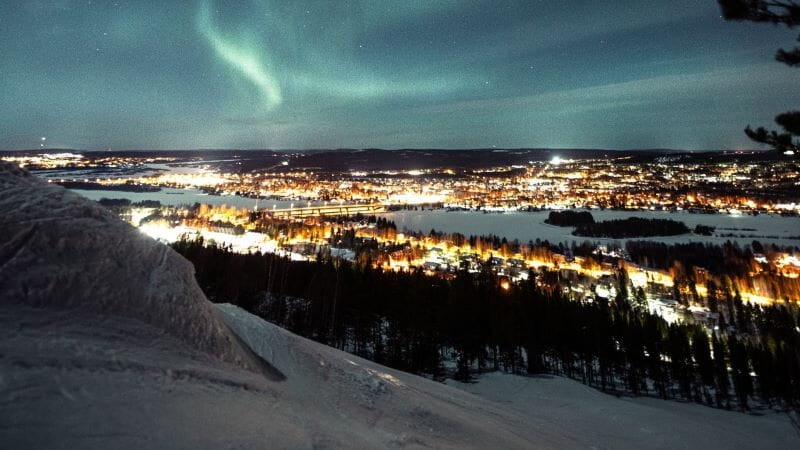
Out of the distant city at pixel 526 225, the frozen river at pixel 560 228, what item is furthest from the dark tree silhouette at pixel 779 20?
the frozen river at pixel 560 228

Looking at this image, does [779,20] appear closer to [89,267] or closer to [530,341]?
[89,267]

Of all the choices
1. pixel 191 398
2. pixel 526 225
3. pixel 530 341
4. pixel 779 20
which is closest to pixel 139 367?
pixel 191 398

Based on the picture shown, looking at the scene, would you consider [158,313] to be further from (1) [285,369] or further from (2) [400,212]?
(2) [400,212]

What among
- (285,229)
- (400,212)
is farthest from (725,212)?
(285,229)

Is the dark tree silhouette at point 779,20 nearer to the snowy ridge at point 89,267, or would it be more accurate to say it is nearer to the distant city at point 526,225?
the distant city at point 526,225

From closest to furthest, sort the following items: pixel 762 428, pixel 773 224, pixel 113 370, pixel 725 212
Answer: pixel 113 370, pixel 762 428, pixel 773 224, pixel 725 212

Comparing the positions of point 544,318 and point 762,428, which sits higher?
point 544,318

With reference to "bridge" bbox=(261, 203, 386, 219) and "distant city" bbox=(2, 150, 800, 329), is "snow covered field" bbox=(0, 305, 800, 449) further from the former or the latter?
"bridge" bbox=(261, 203, 386, 219)
